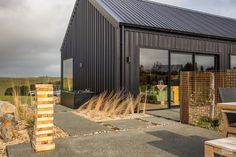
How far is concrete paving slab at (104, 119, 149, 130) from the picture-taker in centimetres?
620

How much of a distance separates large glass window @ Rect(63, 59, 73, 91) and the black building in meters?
0.67

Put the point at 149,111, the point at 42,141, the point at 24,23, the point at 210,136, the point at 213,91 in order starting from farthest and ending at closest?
the point at 24,23, the point at 149,111, the point at 213,91, the point at 210,136, the point at 42,141

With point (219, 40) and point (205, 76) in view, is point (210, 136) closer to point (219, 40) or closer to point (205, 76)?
point (205, 76)

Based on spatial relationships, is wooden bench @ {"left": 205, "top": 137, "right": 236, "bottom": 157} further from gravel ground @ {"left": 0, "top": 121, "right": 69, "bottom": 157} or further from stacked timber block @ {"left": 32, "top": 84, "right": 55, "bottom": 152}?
gravel ground @ {"left": 0, "top": 121, "right": 69, "bottom": 157}

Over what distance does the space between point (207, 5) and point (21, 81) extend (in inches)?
575

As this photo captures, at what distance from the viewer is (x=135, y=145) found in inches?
179

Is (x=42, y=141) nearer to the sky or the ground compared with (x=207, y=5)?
nearer to the ground

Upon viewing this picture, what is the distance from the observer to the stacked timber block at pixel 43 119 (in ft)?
13.9

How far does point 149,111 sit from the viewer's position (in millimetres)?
9031

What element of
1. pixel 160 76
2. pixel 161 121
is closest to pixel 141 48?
pixel 160 76

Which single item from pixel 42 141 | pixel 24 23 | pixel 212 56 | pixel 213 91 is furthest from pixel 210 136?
pixel 24 23

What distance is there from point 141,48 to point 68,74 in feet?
19.1

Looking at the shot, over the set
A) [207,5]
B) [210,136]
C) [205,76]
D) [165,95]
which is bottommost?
[210,136]

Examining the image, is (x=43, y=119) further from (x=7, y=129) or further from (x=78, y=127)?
(x=78, y=127)
